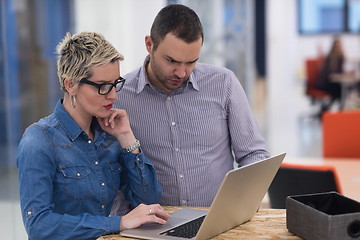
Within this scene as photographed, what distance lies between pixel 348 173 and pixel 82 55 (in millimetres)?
2508

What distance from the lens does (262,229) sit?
6.88 feet

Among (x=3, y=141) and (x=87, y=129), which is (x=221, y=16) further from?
(x=87, y=129)

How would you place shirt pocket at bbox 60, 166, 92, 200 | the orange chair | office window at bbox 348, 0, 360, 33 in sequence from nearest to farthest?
1. shirt pocket at bbox 60, 166, 92, 200
2. the orange chair
3. office window at bbox 348, 0, 360, 33

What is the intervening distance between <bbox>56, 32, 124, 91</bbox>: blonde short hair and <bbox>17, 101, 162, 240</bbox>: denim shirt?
17 cm

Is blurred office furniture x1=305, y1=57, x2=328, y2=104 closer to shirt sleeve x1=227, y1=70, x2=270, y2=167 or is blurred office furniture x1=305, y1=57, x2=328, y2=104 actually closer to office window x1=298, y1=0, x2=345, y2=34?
office window x1=298, y1=0, x2=345, y2=34

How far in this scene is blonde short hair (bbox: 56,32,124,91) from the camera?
2.11 meters

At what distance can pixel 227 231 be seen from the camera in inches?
81.7

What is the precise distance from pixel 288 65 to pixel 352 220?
14.0 m

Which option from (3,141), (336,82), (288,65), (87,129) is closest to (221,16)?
(3,141)

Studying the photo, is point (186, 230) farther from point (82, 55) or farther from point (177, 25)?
point (177, 25)

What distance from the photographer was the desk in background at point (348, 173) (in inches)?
137

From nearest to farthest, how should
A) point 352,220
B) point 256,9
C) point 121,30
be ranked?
1. point 352,220
2. point 121,30
3. point 256,9

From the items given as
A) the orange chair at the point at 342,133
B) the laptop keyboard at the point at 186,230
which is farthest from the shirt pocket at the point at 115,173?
the orange chair at the point at 342,133

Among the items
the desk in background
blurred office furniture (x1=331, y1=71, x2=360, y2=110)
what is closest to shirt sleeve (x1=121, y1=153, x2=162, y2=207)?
the desk in background
